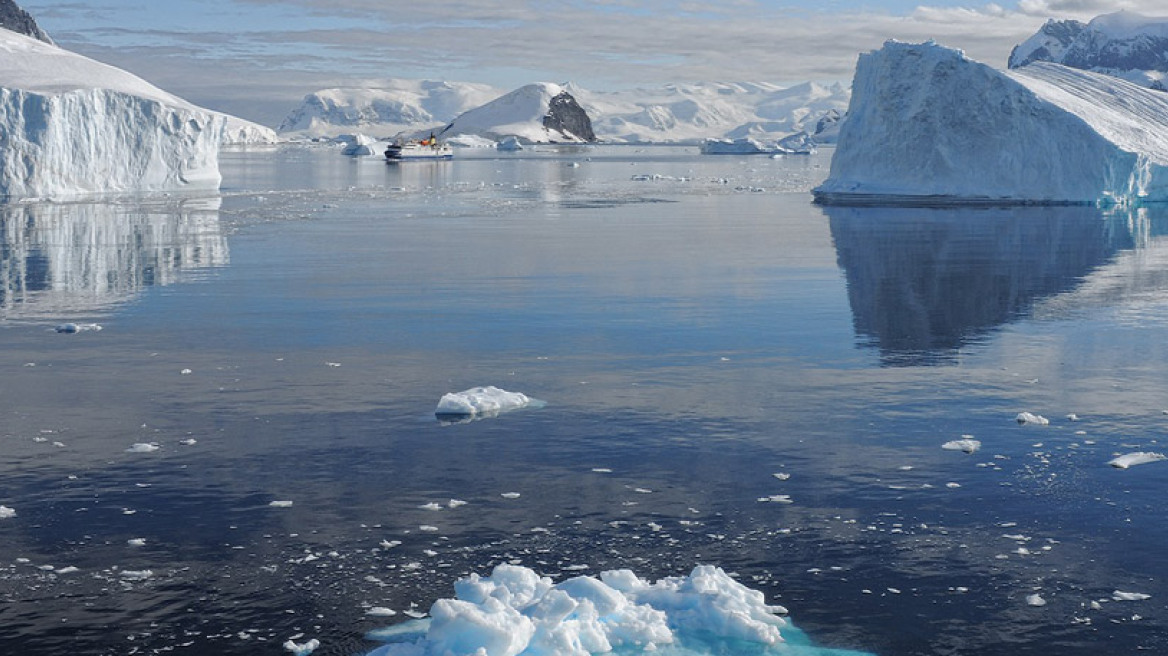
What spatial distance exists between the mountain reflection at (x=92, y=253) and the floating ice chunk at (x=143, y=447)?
27.1 ft

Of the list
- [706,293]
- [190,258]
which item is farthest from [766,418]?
[190,258]

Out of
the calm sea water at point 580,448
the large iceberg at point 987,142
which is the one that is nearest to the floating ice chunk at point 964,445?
the calm sea water at point 580,448

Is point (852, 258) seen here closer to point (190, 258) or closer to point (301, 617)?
point (190, 258)

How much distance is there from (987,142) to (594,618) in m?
41.1

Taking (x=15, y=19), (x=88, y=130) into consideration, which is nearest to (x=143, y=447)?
(x=88, y=130)

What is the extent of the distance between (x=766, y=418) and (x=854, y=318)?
6.83 meters

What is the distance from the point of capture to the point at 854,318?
18.2m

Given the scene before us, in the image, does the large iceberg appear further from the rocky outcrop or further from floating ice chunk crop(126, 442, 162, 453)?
the rocky outcrop

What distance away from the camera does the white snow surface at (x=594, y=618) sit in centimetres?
639

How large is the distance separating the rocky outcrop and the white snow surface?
105589mm

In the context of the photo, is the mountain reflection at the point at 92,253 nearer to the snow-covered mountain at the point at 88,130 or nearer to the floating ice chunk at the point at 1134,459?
the snow-covered mountain at the point at 88,130

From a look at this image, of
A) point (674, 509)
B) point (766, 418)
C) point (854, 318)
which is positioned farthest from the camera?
point (854, 318)

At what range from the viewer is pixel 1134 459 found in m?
10.3

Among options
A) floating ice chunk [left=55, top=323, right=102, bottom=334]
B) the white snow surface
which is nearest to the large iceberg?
floating ice chunk [left=55, top=323, right=102, bottom=334]
